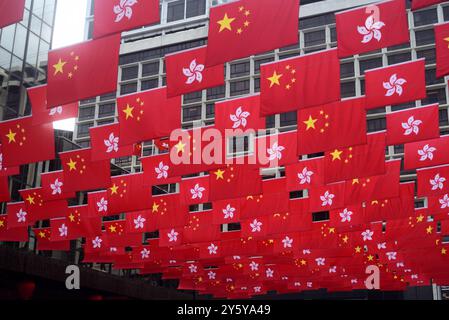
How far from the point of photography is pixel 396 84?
443 inches

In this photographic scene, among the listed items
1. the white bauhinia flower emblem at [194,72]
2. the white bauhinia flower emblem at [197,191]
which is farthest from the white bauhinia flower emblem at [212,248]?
the white bauhinia flower emblem at [194,72]

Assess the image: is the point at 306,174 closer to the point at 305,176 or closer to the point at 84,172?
the point at 305,176

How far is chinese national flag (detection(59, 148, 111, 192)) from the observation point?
14.5 m

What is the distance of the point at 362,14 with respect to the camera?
928cm

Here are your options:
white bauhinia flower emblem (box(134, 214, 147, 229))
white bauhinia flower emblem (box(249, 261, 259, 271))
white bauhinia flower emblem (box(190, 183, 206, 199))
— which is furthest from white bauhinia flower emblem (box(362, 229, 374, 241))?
white bauhinia flower emblem (box(134, 214, 147, 229))

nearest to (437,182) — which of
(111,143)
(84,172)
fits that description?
(111,143)

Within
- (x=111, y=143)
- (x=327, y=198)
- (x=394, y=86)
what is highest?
(x=394, y=86)

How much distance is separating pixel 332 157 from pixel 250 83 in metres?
48.8

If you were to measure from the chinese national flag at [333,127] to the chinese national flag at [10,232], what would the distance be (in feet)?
35.6

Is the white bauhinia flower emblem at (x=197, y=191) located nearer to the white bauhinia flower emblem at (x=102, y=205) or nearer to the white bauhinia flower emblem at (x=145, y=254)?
the white bauhinia flower emblem at (x=102, y=205)

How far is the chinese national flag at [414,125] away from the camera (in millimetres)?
12805

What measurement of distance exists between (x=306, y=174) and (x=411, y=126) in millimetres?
3592

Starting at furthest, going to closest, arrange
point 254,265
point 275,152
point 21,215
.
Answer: point 254,265 < point 21,215 < point 275,152

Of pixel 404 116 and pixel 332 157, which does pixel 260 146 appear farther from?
pixel 404 116
